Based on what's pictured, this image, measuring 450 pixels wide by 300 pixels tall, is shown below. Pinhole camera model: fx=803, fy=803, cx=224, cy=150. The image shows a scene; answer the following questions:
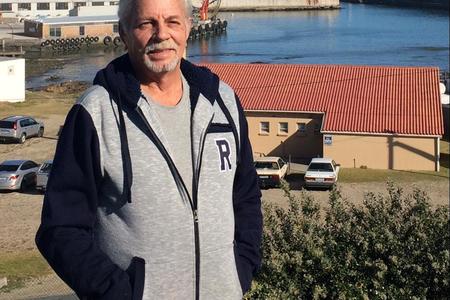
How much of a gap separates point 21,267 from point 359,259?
826 cm

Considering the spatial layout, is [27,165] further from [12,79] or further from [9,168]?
[12,79]

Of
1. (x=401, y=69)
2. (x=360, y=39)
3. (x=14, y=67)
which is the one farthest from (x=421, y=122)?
(x=360, y=39)

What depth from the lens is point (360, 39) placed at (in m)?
81.9

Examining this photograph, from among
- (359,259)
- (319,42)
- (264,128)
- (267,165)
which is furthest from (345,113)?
(319,42)

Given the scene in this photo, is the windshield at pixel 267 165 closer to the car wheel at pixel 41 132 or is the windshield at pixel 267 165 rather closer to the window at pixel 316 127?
the window at pixel 316 127

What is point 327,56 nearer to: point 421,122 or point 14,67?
point 14,67

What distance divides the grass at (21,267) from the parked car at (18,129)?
11644mm

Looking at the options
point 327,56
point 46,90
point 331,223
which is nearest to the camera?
point 331,223

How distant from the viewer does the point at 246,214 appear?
252 centimetres

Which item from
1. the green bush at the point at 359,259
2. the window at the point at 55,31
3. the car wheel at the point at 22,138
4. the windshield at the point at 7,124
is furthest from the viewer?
the window at the point at 55,31

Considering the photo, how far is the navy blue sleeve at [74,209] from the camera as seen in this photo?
213 cm

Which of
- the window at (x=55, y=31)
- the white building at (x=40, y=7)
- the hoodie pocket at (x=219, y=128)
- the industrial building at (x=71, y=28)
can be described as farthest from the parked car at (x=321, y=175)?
the white building at (x=40, y=7)

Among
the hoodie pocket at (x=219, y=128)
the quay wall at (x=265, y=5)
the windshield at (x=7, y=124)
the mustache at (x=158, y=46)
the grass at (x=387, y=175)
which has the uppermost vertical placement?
the mustache at (x=158, y=46)

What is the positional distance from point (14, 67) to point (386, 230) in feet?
93.2
